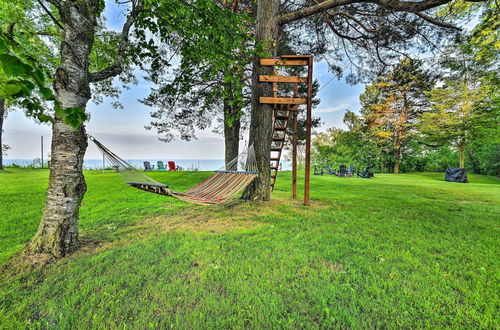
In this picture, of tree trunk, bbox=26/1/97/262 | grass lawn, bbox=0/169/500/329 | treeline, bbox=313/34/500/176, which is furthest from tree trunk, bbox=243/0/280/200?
treeline, bbox=313/34/500/176

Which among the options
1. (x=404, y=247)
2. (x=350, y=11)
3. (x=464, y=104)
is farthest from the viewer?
(x=464, y=104)

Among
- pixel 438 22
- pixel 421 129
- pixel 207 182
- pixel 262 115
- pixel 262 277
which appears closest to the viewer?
pixel 262 277

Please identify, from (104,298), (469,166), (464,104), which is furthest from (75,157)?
(469,166)

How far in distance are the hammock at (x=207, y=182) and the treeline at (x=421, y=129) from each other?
30.6 feet

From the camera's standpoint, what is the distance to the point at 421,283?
1.27 m

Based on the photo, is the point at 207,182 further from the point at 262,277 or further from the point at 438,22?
the point at 438,22

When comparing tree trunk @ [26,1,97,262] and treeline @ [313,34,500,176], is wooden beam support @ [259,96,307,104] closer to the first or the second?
tree trunk @ [26,1,97,262]

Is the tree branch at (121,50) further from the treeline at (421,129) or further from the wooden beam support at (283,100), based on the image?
the treeline at (421,129)

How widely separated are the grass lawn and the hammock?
36 centimetres

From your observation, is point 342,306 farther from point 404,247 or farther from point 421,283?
point 404,247

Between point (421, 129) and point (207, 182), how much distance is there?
15.5 metres

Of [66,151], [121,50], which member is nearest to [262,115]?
[121,50]

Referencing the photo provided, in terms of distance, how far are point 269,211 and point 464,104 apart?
48.5ft

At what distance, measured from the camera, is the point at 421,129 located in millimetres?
12852
